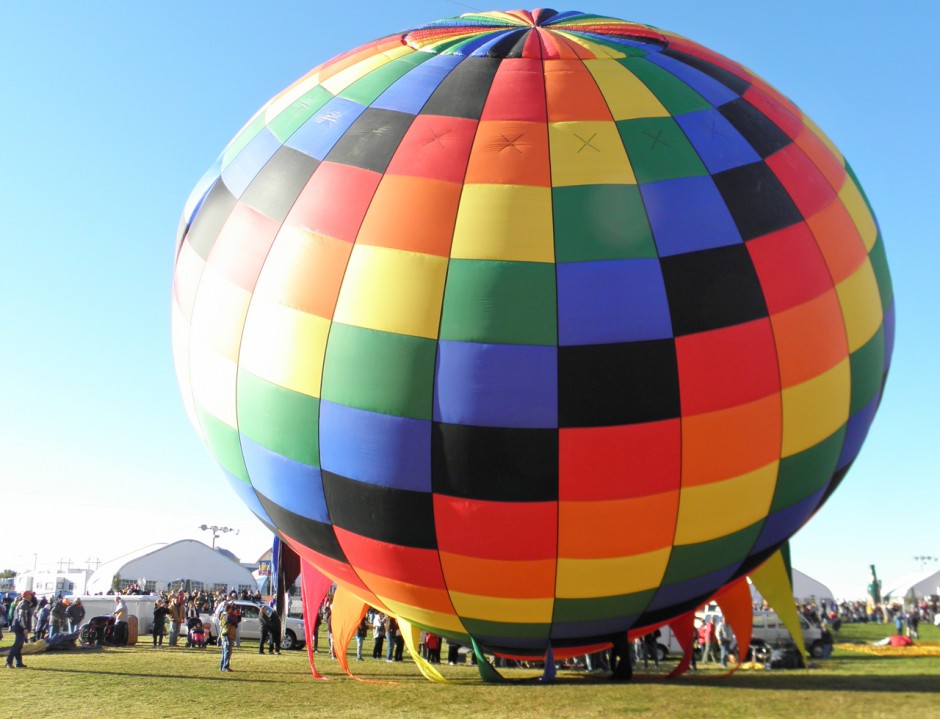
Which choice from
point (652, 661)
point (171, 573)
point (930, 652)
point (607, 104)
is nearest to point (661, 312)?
point (607, 104)

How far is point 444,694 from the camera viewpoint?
9.67 meters

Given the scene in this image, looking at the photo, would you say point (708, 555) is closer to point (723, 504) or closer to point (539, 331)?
point (723, 504)

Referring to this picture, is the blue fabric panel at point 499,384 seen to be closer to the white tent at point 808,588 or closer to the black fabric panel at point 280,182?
the black fabric panel at point 280,182

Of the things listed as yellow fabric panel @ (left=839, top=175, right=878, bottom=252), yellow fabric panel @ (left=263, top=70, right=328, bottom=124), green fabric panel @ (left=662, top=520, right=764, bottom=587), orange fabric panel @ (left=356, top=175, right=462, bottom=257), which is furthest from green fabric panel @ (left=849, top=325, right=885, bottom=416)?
yellow fabric panel @ (left=263, top=70, right=328, bottom=124)

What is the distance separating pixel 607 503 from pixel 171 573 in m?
35.8

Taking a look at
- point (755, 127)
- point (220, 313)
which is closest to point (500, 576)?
point (220, 313)

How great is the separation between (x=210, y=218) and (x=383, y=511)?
3.72m

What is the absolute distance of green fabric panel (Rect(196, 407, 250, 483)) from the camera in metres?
9.10

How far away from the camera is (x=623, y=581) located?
8156mm

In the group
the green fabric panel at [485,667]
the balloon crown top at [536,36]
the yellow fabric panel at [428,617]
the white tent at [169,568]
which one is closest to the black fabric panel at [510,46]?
the balloon crown top at [536,36]

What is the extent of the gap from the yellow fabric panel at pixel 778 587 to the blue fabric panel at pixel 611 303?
4.13m

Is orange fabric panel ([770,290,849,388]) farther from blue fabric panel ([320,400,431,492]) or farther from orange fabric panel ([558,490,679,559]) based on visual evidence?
blue fabric panel ([320,400,431,492])

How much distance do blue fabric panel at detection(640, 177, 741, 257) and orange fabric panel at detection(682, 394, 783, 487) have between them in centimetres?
145

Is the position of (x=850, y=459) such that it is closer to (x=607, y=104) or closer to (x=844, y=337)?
(x=844, y=337)
